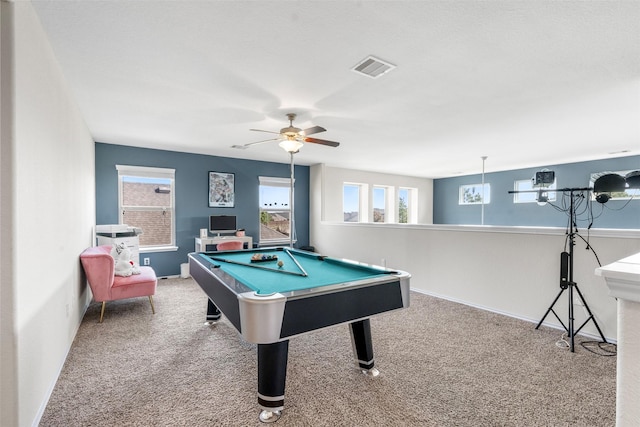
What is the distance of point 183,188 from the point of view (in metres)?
5.68

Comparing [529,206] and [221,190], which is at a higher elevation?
[221,190]

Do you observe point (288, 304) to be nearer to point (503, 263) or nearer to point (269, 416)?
point (269, 416)

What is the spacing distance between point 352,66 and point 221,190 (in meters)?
4.38

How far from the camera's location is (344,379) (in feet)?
7.18

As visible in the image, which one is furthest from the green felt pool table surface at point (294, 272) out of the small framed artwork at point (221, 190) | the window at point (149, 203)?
the small framed artwork at point (221, 190)

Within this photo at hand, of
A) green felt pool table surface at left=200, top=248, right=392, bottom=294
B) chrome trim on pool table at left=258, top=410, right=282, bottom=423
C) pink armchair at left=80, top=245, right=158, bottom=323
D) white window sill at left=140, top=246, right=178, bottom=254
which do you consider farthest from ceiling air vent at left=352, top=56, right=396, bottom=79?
white window sill at left=140, top=246, right=178, bottom=254

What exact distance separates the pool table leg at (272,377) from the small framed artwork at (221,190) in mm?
4700

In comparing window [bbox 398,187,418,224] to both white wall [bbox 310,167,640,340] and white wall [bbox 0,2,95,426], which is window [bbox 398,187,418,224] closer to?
white wall [bbox 310,167,640,340]

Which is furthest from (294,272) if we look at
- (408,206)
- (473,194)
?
(473,194)

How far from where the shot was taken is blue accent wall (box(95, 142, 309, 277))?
501cm

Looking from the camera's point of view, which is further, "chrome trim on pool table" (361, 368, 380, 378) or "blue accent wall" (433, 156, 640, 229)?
"blue accent wall" (433, 156, 640, 229)

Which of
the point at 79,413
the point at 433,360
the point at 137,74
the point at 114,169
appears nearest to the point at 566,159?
the point at 433,360

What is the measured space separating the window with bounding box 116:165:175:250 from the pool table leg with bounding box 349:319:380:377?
4471 millimetres

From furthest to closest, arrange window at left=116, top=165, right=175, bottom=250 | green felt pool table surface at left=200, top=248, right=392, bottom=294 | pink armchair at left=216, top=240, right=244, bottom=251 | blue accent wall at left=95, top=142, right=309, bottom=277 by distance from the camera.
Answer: pink armchair at left=216, top=240, right=244, bottom=251, window at left=116, top=165, right=175, bottom=250, blue accent wall at left=95, top=142, right=309, bottom=277, green felt pool table surface at left=200, top=248, right=392, bottom=294
